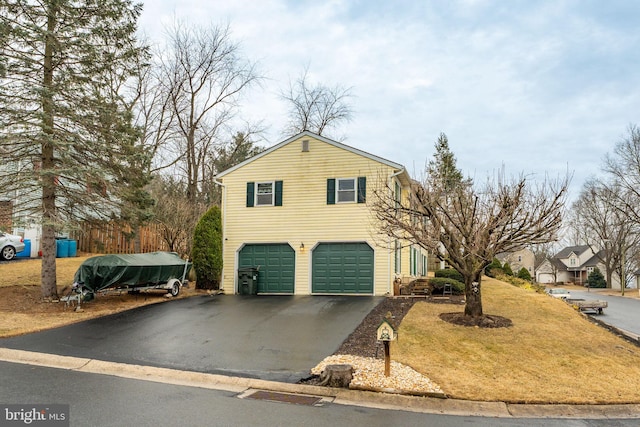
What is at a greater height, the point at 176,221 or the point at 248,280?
the point at 176,221

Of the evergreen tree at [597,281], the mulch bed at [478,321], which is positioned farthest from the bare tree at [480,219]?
the evergreen tree at [597,281]

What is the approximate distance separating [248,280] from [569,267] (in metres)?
70.6

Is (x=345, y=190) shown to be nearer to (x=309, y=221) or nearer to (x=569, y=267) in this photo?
(x=309, y=221)

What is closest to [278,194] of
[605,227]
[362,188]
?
[362,188]

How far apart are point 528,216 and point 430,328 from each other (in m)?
3.95

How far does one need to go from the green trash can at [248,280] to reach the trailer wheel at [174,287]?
2738 millimetres

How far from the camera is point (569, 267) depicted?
7256 centimetres

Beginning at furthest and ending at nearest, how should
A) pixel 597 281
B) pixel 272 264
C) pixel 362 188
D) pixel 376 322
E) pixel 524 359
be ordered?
pixel 597 281
pixel 272 264
pixel 362 188
pixel 376 322
pixel 524 359

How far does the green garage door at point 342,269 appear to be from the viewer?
1783 centimetres

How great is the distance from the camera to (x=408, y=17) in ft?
43.2

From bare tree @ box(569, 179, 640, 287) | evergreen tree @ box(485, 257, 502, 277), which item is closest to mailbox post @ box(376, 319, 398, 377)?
evergreen tree @ box(485, 257, 502, 277)

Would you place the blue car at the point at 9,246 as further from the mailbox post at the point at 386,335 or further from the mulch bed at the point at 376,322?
the mailbox post at the point at 386,335

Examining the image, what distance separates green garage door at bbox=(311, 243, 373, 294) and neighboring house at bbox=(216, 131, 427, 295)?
4cm

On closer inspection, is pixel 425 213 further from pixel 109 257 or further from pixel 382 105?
pixel 382 105
